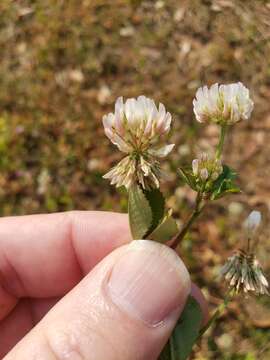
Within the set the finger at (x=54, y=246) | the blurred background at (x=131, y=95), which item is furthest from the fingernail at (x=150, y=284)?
the blurred background at (x=131, y=95)

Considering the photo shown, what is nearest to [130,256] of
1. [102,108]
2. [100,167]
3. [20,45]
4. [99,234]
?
[99,234]

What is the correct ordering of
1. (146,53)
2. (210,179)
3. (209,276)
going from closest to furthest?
(210,179) → (209,276) → (146,53)

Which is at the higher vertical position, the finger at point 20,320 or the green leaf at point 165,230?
the green leaf at point 165,230

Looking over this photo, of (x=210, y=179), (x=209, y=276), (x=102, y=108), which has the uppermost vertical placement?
(x=210, y=179)

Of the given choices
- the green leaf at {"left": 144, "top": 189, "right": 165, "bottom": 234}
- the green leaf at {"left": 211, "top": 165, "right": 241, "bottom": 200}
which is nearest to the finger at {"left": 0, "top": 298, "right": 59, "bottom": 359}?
the green leaf at {"left": 144, "top": 189, "right": 165, "bottom": 234}

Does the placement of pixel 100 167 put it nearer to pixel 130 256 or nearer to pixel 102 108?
pixel 102 108

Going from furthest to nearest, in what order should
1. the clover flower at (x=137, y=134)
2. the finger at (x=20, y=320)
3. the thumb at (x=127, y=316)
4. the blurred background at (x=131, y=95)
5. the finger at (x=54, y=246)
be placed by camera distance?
the blurred background at (x=131, y=95), the finger at (x=20, y=320), the finger at (x=54, y=246), the thumb at (x=127, y=316), the clover flower at (x=137, y=134)

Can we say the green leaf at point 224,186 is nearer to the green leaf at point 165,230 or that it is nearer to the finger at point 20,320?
the green leaf at point 165,230

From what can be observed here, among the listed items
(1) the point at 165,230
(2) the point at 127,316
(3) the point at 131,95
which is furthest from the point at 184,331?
(3) the point at 131,95
